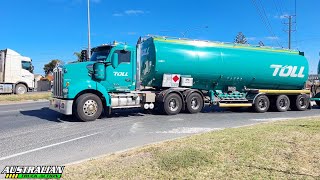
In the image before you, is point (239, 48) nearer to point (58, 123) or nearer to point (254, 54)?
point (254, 54)

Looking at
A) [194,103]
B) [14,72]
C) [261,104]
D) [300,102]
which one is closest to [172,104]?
[194,103]

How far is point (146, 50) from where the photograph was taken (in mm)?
14359

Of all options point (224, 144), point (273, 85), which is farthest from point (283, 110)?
point (224, 144)

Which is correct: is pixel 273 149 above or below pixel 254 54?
below

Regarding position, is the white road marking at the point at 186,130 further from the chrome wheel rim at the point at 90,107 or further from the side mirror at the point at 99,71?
the side mirror at the point at 99,71

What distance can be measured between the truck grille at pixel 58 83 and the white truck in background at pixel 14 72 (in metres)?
17.2

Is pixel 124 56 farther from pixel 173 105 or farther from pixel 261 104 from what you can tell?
pixel 261 104

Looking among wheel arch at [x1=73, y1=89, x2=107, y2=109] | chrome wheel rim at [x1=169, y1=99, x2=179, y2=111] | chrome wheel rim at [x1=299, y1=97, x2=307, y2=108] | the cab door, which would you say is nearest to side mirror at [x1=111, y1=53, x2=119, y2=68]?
the cab door

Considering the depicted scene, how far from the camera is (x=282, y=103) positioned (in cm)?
1702

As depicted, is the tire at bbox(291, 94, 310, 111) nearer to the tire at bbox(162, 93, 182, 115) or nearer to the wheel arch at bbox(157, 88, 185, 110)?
the wheel arch at bbox(157, 88, 185, 110)

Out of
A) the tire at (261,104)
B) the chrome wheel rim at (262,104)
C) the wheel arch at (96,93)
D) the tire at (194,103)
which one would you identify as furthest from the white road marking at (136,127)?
the chrome wheel rim at (262,104)

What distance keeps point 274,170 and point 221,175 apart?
2.89 ft

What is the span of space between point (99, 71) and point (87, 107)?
4.82 ft

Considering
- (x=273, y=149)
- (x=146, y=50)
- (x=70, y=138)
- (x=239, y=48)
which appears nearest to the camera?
(x=273, y=149)
